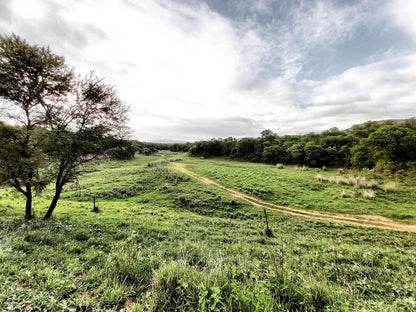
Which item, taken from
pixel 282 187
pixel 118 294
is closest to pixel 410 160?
pixel 282 187

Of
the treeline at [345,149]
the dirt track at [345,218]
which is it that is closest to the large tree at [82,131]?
the dirt track at [345,218]

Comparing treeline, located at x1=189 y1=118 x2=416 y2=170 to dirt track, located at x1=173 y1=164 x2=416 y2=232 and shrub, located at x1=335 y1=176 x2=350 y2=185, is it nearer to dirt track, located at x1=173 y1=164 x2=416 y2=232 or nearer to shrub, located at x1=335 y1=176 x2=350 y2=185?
shrub, located at x1=335 y1=176 x2=350 y2=185

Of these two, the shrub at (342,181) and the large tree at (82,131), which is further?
the shrub at (342,181)

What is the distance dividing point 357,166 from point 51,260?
46.1 m

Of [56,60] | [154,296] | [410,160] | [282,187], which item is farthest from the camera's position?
[410,160]

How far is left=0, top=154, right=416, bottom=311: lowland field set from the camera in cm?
287

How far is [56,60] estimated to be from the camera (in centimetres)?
1080

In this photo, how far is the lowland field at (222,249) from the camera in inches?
113

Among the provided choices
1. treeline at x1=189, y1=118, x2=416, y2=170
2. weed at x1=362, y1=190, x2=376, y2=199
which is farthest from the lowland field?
treeline at x1=189, y1=118, x2=416, y2=170

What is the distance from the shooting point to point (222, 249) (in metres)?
7.30

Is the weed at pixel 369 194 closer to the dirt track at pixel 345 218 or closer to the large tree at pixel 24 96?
the dirt track at pixel 345 218

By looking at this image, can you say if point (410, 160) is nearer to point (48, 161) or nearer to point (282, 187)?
point (282, 187)

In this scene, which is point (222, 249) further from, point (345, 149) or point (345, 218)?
point (345, 149)

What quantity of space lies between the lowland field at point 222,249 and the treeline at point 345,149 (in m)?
8.03
